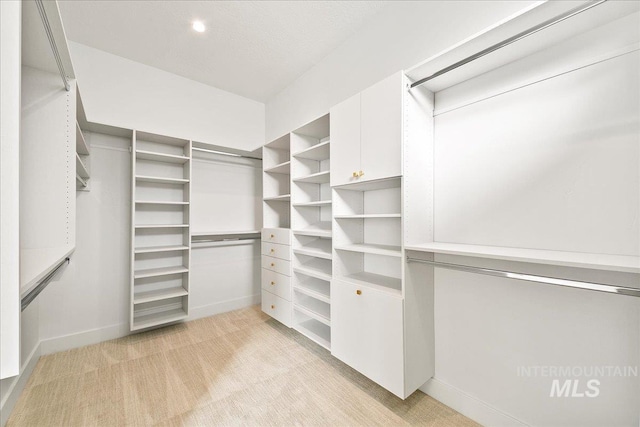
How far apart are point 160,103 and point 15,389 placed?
9.31 feet

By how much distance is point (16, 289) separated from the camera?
0.67 meters

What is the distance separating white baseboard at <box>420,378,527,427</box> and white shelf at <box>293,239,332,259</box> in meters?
1.23

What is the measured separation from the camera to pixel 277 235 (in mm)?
2805

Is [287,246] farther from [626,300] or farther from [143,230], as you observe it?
[626,300]

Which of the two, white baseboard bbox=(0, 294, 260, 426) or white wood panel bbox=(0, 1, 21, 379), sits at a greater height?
white wood panel bbox=(0, 1, 21, 379)

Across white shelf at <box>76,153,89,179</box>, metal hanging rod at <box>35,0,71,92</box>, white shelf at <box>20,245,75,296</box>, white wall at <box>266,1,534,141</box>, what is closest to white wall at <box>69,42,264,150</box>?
white shelf at <box>76,153,89,179</box>

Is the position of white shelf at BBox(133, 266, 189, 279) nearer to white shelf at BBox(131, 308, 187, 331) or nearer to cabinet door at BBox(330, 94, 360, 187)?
white shelf at BBox(131, 308, 187, 331)

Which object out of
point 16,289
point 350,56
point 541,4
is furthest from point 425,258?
point 350,56

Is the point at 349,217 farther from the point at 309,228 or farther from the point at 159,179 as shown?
the point at 159,179

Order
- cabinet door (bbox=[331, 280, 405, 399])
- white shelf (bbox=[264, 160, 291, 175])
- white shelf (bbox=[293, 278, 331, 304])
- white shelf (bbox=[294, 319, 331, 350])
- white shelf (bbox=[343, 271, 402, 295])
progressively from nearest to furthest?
cabinet door (bbox=[331, 280, 405, 399])
white shelf (bbox=[343, 271, 402, 295])
white shelf (bbox=[294, 319, 331, 350])
white shelf (bbox=[293, 278, 331, 304])
white shelf (bbox=[264, 160, 291, 175])

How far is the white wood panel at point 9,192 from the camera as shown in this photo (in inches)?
25.6

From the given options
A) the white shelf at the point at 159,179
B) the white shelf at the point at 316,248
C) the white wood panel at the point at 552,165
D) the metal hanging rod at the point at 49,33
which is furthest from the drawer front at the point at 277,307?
the metal hanging rod at the point at 49,33

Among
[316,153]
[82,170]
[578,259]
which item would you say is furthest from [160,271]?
[578,259]

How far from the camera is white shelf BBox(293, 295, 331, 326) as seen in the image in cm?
230
